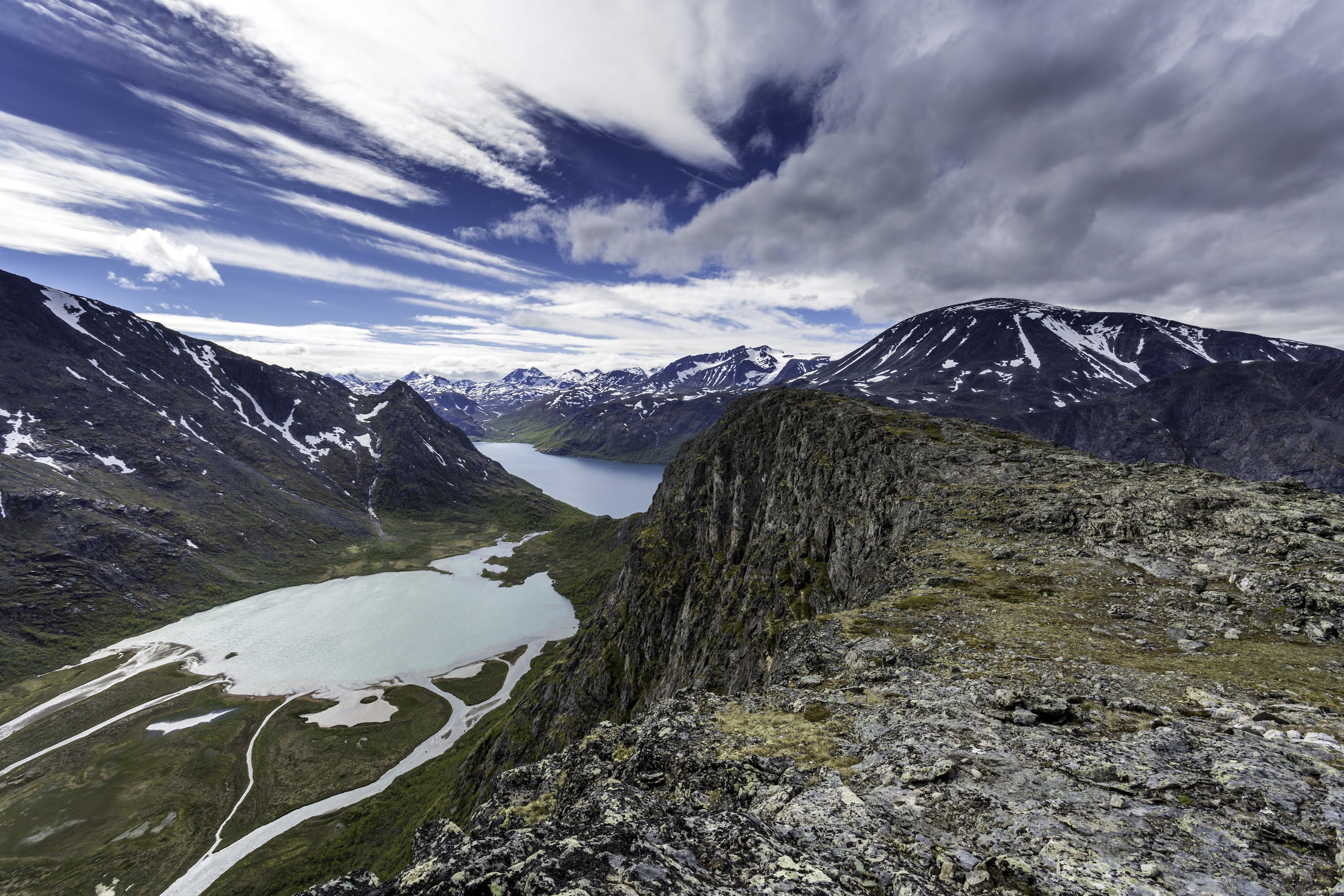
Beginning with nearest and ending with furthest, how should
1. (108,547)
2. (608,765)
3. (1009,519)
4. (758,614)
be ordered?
(608,765)
(1009,519)
(758,614)
(108,547)

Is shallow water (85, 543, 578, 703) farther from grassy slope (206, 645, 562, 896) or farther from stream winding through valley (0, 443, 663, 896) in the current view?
grassy slope (206, 645, 562, 896)

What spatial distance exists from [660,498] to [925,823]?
3337 inches

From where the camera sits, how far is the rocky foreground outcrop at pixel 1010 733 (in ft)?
23.6

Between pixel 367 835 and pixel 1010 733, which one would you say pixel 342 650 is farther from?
pixel 1010 733

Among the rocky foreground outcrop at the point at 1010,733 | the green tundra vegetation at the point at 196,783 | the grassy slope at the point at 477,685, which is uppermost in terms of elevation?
the rocky foreground outcrop at the point at 1010,733

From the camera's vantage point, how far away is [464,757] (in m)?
76.8

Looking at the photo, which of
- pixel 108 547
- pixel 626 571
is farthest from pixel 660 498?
pixel 108 547

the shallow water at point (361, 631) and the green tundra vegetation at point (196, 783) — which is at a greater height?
the shallow water at point (361, 631)

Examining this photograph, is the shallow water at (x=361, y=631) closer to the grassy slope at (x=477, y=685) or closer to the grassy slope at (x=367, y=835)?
the grassy slope at (x=477, y=685)

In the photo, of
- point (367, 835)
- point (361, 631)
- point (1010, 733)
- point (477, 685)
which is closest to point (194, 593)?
point (361, 631)

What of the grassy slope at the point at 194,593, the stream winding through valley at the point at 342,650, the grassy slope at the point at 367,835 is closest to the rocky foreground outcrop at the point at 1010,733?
the grassy slope at the point at 367,835

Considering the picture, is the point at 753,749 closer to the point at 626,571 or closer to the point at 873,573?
the point at 873,573

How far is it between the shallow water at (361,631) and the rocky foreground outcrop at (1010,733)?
11019 cm

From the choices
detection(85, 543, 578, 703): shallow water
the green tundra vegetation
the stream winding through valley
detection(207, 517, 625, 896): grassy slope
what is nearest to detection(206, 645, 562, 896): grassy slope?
detection(207, 517, 625, 896): grassy slope
